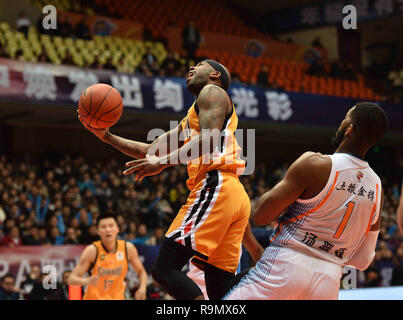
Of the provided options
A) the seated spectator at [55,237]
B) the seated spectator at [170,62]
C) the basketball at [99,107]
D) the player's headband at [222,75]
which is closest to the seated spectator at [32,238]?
the seated spectator at [55,237]

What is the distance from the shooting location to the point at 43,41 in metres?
13.0

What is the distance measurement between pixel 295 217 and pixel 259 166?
14.4 metres

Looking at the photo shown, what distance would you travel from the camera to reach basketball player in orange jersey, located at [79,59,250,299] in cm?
344

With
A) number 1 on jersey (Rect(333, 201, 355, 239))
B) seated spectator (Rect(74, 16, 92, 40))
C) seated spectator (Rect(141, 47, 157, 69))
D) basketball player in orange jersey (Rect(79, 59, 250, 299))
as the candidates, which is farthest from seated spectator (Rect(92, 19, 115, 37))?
number 1 on jersey (Rect(333, 201, 355, 239))

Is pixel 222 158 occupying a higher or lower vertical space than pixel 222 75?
lower

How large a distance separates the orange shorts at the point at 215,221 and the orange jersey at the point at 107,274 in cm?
325

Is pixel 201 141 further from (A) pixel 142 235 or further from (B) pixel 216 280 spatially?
(A) pixel 142 235

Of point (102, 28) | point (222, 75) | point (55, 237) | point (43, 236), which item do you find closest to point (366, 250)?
point (222, 75)

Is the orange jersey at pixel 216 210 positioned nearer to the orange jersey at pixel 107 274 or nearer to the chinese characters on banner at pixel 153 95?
the orange jersey at pixel 107 274

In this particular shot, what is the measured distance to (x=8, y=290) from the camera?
8305 millimetres

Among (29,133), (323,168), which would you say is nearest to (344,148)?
(323,168)

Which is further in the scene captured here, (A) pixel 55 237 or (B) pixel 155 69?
(B) pixel 155 69

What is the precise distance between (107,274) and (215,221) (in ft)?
11.3

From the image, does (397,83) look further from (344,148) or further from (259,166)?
(344,148)
